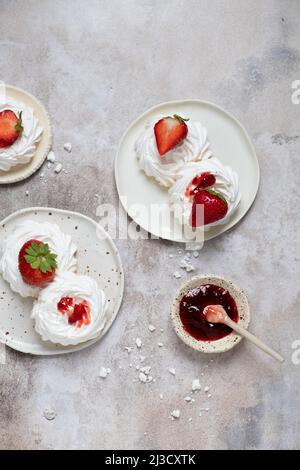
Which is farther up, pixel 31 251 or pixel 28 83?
pixel 28 83

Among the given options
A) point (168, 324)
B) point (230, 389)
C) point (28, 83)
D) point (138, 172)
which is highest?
point (28, 83)

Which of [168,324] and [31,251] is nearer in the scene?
[31,251]

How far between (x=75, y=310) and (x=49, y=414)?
55cm

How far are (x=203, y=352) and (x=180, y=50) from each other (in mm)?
1441

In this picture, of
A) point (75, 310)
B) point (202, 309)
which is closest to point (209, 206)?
point (202, 309)

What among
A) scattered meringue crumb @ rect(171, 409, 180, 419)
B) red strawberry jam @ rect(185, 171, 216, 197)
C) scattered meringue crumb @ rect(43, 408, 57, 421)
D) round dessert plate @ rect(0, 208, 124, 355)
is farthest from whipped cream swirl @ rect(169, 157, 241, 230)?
scattered meringue crumb @ rect(43, 408, 57, 421)

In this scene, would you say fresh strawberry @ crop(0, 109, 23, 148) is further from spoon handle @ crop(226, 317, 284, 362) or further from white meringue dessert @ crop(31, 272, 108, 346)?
spoon handle @ crop(226, 317, 284, 362)

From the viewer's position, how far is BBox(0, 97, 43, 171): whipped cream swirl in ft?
9.18

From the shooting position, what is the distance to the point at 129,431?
2.90 metres

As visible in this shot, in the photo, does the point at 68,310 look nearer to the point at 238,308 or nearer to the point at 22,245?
the point at 22,245

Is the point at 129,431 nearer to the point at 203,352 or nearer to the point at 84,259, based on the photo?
the point at 203,352

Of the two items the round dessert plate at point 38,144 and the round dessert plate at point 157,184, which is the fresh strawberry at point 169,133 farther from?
the round dessert plate at point 38,144

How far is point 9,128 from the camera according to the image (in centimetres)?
277

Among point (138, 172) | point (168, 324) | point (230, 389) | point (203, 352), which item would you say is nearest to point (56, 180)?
point (138, 172)
